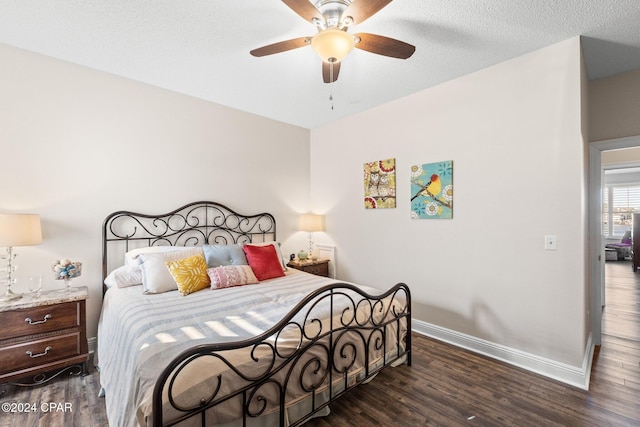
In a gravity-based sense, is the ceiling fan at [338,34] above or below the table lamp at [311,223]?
above

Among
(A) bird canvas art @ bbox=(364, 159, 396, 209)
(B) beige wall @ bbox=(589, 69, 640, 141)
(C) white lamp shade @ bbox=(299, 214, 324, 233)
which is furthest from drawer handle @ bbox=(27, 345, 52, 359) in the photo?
(B) beige wall @ bbox=(589, 69, 640, 141)

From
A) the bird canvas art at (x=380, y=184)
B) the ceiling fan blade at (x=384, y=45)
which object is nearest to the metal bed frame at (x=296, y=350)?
the bird canvas art at (x=380, y=184)

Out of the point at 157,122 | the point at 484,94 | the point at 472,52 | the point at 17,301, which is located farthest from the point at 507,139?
the point at 17,301

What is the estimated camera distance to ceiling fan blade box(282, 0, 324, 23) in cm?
160

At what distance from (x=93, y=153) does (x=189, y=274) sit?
1.56m

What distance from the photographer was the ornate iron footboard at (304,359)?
1290 millimetres

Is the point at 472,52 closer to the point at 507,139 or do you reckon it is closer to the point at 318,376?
the point at 507,139

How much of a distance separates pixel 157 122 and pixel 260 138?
52.3 inches

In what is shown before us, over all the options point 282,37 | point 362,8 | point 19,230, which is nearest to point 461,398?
point 362,8

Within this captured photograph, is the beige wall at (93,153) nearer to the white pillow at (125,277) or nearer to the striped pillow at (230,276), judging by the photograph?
the white pillow at (125,277)

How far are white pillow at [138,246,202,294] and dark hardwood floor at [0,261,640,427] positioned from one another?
840mm

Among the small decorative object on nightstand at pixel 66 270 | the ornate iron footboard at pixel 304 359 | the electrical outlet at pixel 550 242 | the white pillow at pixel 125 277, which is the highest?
the electrical outlet at pixel 550 242

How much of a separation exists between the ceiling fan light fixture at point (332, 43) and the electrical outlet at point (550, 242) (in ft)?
7.35

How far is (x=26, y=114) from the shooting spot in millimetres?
2512
